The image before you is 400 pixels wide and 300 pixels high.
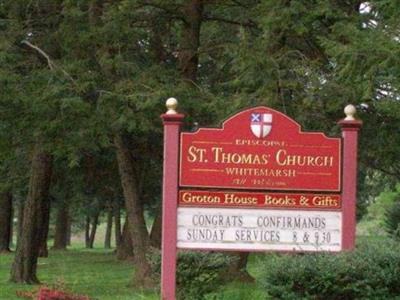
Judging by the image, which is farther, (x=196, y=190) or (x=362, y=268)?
(x=196, y=190)

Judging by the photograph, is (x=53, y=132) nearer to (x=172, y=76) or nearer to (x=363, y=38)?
(x=172, y=76)

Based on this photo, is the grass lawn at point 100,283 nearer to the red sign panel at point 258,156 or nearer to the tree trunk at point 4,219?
the red sign panel at point 258,156

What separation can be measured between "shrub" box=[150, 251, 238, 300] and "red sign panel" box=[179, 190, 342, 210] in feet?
2.15

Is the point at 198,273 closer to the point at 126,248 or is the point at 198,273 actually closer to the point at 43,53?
the point at 43,53

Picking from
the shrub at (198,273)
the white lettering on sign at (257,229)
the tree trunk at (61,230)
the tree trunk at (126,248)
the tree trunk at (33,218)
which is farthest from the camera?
the tree trunk at (61,230)

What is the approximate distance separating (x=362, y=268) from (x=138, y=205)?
10572 millimetres

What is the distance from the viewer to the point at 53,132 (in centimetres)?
1672

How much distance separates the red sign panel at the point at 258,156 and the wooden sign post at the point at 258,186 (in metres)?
0.01

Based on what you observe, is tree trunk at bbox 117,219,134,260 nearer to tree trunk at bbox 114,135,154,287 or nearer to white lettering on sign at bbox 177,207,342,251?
tree trunk at bbox 114,135,154,287

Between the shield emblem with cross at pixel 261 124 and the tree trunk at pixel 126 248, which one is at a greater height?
the shield emblem with cross at pixel 261 124

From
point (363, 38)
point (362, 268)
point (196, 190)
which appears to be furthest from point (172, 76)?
point (362, 268)

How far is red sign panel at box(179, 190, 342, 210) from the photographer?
10.5 m

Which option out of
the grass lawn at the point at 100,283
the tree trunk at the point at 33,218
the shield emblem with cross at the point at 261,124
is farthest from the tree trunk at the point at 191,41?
the shield emblem with cross at the point at 261,124

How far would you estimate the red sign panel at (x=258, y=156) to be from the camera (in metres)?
10.6
